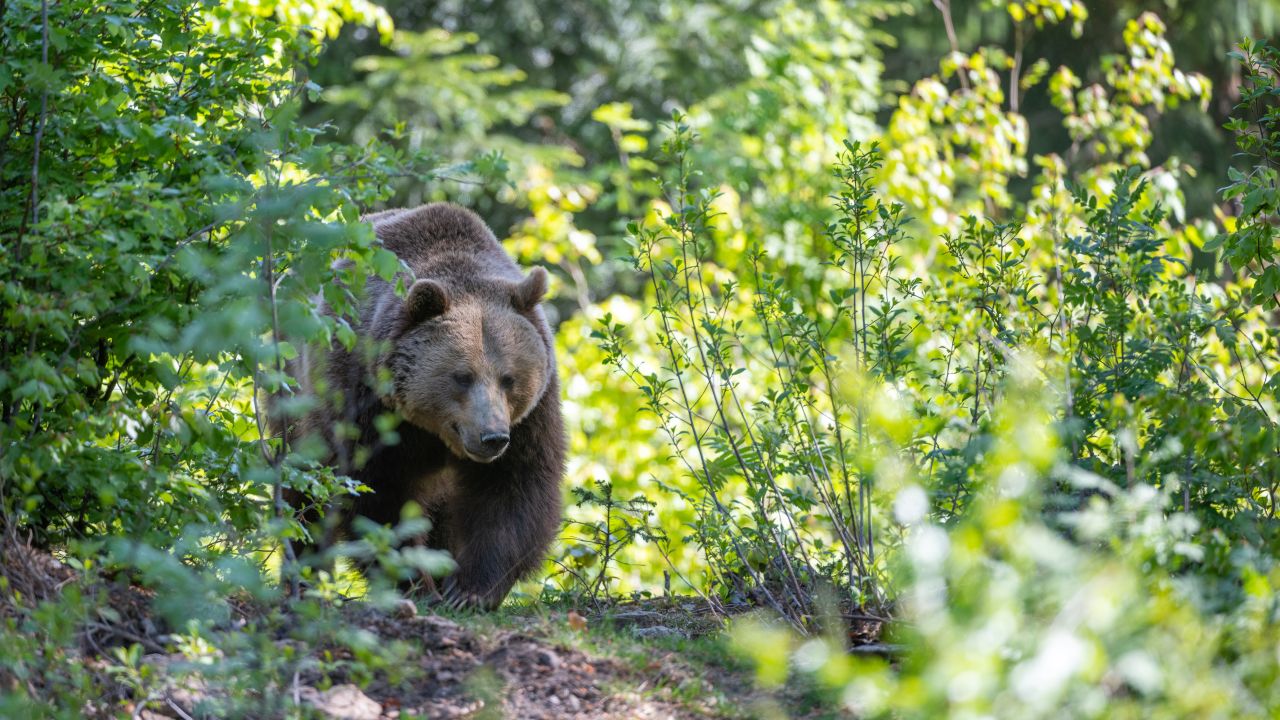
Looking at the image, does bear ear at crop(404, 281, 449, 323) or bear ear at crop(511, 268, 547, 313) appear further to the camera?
bear ear at crop(511, 268, 547, 313)

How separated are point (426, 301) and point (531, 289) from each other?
20.6 inches

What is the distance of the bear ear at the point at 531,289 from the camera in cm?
589

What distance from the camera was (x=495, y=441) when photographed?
210 inches

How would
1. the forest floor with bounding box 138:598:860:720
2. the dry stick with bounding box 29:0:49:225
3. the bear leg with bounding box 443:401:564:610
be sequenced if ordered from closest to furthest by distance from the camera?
1. the forest floor with bounding box 138:598:860:720
2. the dry stick with bounding box 29:0:49:225
3. the bear leg with bounding box 443:401:564:610

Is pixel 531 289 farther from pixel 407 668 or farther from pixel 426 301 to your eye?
pixel 407 668

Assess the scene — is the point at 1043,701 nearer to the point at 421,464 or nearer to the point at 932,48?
the point at 421,464

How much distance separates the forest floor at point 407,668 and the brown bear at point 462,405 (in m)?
1.30

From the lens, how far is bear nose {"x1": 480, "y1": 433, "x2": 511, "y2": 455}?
5305mm

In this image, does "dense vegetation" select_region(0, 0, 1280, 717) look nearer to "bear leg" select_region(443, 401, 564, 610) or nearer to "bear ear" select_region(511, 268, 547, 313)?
"bear leg" select_region(443, 401, 564, 610)

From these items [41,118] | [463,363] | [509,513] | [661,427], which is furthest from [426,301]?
[41,118]

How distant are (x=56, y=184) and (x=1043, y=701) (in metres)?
3.19

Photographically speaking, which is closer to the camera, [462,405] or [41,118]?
[41,118]

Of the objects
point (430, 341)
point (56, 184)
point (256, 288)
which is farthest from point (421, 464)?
point (256, 288)

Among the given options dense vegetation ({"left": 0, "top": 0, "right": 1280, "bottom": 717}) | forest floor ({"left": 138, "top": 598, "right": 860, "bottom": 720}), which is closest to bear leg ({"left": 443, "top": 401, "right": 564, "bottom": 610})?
dense vegetation ({"left": 0, "top": 0, "right": 1280, "bottom": 717})
